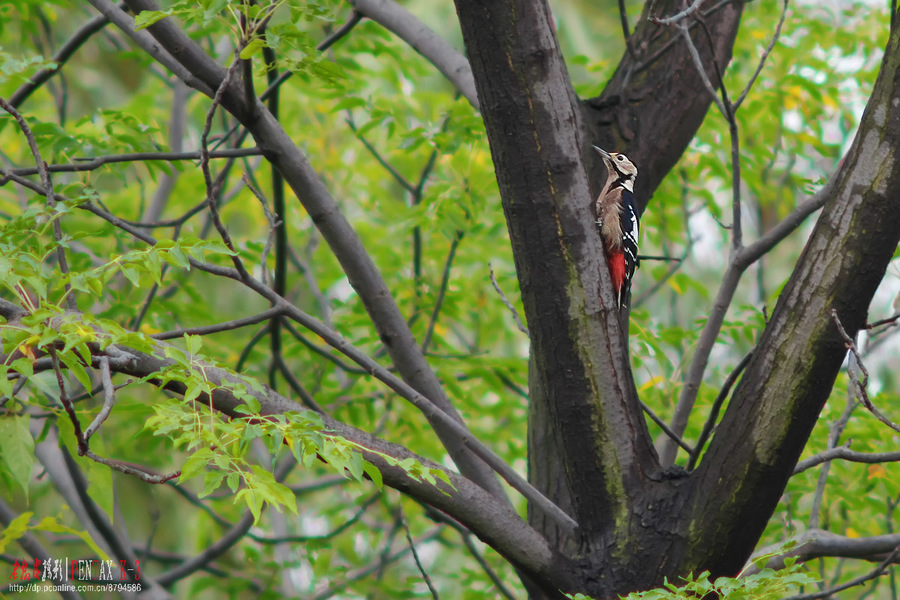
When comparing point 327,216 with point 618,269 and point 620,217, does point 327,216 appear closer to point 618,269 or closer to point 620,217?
point 618,269

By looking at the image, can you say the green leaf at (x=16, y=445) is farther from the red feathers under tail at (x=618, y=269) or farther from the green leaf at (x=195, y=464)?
the red feathers under tail at (x=618, y=269)

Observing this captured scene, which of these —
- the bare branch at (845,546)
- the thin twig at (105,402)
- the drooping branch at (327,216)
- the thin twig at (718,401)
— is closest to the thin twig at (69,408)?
the thin twig at (105,402)

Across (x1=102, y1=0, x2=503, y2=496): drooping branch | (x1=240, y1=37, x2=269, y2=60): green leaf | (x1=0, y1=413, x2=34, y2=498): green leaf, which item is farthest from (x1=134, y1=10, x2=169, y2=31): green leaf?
(x1=0, y1=413, x2=34, y2=498): green leaf

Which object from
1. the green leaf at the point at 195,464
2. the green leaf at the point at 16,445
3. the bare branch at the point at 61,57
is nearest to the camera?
the green leaf at the point at 195,464

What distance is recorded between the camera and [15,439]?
239 cm

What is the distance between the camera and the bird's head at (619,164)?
3.72 m

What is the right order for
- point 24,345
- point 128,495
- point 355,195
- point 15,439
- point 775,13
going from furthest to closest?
1. point 128,495
2. point 355,195
3. point 775,13
4. point 15,439
5. point 24,345

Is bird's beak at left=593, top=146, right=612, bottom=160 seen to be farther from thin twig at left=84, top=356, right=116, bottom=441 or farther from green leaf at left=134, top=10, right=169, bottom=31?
thin twig at left=84, top=356, right=116, bottom=441

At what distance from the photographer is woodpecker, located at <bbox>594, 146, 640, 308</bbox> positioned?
3719mm

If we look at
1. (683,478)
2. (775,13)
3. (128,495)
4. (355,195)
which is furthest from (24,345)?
(128,495)

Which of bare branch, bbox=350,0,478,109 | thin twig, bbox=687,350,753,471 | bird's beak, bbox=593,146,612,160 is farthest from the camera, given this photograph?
bare branch, bbox=350,0,478,109

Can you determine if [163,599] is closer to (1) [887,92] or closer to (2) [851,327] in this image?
(2) [851,327]

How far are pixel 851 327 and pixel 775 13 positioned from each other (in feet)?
15.0

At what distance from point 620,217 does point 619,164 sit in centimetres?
45
